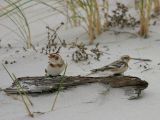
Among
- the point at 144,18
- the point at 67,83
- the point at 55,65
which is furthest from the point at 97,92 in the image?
the point at 144,18

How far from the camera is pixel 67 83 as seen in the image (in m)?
4.55

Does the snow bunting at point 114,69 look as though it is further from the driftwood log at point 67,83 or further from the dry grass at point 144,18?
the dry grass at point 144,18

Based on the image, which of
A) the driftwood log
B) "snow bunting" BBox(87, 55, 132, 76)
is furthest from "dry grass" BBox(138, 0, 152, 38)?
the driftwood log

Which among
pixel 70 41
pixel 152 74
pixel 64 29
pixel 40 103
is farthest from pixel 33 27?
pixel 40 103

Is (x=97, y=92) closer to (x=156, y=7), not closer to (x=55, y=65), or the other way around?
(x=55, y=65)

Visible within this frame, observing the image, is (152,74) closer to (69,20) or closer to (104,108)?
(104,108)

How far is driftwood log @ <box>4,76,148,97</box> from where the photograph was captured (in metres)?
4.42

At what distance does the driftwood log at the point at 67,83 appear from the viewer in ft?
14.5

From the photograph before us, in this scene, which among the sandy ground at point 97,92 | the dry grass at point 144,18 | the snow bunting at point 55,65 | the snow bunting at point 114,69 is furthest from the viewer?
the dry grass at point 144,18

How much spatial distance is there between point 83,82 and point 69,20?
2.96 m

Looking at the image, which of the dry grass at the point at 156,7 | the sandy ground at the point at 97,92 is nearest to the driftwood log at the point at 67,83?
the sandy ground at the point at 97,92

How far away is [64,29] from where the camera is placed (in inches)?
292

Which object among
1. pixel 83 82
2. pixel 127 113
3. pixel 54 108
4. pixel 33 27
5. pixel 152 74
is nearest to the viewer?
pixel 127 113

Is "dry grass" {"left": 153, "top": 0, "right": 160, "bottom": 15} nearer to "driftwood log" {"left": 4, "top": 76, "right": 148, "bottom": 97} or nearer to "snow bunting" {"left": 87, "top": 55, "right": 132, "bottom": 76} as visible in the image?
"snow bunting" {"left": 87, "top": 55, "right": 132, "bottom": 76}
